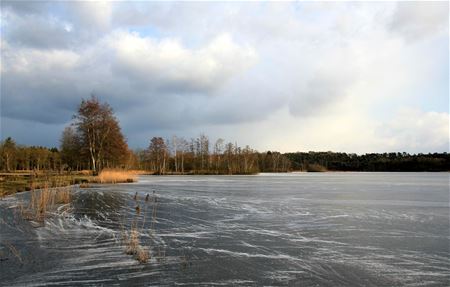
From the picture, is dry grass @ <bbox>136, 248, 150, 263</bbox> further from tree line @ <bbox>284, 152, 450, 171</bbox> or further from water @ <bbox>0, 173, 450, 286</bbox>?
tree line @ <bbox>284, 152, 450, 171</bbox>

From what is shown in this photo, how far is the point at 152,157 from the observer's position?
268 ft

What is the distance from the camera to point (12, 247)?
702 centimetres

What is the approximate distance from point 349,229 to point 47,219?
7.62 metres

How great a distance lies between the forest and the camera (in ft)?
125

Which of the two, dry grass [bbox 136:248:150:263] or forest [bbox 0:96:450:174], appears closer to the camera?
dry grass [bbox 136:248:150:263]

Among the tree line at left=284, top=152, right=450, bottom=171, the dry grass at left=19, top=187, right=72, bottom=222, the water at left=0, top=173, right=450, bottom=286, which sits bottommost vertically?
the water at left=0, top=173, right=450, bottom=286

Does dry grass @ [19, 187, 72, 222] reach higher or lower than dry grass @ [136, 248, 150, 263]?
higher

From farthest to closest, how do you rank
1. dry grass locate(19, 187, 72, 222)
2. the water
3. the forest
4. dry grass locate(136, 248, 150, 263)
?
1. the forest
2. dry grass locate(19, 187, 72, 222)
3. dry grass locate(136, 248, 150, 263)
4. the water

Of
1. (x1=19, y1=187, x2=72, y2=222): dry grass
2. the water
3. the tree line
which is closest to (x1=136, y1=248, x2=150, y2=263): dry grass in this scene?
the water

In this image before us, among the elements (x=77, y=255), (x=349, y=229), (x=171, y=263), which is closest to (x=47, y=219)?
(x=77, y=255)

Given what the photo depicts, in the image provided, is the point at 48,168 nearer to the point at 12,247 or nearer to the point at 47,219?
the point at 47,219

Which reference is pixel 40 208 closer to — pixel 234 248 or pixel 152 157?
pixel 234 248

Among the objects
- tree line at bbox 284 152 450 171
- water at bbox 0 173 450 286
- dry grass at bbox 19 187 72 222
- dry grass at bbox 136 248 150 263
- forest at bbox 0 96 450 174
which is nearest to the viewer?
water at bbox 0 173 450 286

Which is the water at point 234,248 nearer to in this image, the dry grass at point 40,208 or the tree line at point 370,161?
the dry grass at point 40,208
